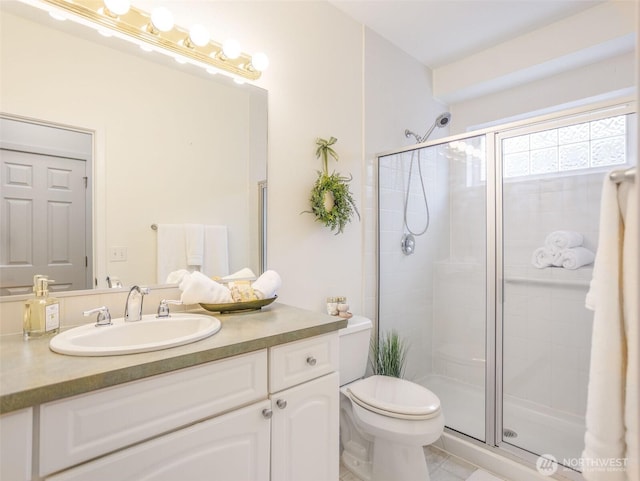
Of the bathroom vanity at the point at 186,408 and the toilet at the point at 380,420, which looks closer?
the bathroom vanity at the point at 186,408

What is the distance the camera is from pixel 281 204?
5.77ft

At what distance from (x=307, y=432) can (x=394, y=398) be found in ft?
2.14

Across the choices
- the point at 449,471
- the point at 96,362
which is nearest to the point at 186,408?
the point at 96,362

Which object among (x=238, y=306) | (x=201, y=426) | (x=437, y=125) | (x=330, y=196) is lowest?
(x=201, y=426)

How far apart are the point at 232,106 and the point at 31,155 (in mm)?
808

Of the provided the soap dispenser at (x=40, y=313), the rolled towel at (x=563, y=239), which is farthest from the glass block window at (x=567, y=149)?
the soap dispenser at (x=40, y=313)

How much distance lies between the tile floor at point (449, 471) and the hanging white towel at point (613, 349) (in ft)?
4.24

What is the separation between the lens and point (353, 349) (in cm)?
184

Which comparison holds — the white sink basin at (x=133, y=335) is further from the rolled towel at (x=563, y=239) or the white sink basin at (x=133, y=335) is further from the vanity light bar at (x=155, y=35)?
the rolled towel at (x=563, y=239)

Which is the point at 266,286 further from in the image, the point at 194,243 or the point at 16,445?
the point at 16,445

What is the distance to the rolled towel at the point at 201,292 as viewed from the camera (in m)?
1.25

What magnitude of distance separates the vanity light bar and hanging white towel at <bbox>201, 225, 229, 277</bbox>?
731mm

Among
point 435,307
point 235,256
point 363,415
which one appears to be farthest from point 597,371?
point 435,307

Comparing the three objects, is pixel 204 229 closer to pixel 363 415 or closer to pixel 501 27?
pixel 363 415
